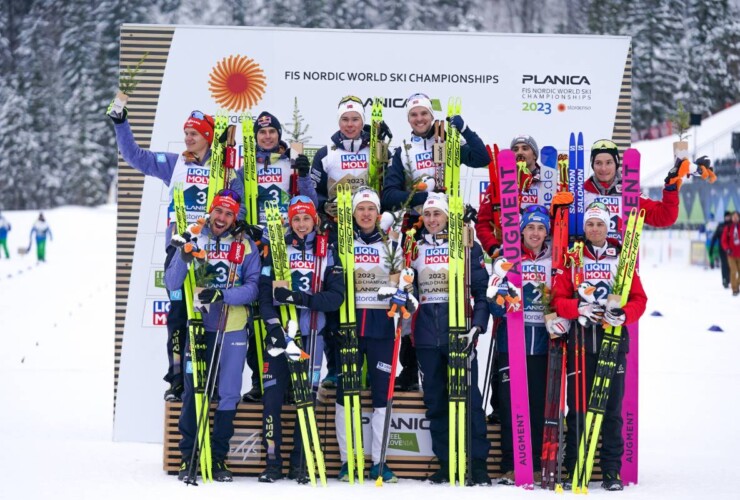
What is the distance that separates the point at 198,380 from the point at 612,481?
8.65 ft

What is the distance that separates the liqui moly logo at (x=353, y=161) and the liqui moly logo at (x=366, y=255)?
81cm

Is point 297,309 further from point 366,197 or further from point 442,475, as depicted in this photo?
point 442,475

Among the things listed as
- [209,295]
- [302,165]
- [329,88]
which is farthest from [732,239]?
[209,295]

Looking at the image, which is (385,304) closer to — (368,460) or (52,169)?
(368,460)

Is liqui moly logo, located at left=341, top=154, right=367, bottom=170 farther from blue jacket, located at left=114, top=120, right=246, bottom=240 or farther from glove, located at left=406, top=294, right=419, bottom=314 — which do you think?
glove, located at left=406, top=294, right=419, bottom=314

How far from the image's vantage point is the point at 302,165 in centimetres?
692

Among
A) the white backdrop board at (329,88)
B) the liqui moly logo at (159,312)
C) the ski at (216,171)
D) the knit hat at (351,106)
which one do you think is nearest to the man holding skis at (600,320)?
the knit hat at (351,106)

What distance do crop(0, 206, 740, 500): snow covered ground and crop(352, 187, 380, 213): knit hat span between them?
176cm

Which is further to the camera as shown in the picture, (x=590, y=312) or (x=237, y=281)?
(x=237, y=281)

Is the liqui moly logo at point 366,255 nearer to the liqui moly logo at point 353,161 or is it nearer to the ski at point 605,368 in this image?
the liqui moly logo at point 353,161

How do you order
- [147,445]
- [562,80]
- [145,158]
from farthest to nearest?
[562,80] → [147,445] → [145,158]

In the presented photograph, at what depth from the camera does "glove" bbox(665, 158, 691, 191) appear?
6.70 metres

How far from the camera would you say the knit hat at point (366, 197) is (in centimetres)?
662

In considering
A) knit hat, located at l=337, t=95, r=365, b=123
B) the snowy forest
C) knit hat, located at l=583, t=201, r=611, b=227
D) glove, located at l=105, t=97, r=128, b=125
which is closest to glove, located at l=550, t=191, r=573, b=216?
knit hat, located at l=583, t=201, r=611, b=227
